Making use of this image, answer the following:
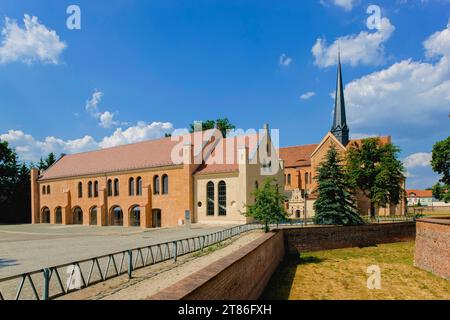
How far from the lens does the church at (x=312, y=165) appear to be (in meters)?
50.5

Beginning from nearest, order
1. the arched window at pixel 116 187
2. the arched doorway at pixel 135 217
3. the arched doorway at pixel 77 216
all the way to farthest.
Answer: the arched doorway at pixel 135 217 → the arched window at pixel 116 187 → the arched doorway at pixel 77 216

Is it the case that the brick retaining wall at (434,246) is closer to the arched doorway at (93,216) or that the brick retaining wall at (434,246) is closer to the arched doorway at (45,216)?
the arched doorway at (93,216)

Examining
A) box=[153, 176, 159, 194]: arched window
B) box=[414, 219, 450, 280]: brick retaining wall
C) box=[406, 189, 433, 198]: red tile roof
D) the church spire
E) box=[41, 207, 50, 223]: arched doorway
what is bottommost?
box=[406, 189, 433, 198]: red tile roof

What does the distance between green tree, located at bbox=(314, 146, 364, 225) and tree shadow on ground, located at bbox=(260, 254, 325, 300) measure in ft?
24.4

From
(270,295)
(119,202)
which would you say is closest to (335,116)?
(119,202)

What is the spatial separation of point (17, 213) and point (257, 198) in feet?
169

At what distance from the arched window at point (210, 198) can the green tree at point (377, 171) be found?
52.0 feet

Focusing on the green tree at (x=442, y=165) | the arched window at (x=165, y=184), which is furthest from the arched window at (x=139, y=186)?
the green tree at (x=442, y=165)

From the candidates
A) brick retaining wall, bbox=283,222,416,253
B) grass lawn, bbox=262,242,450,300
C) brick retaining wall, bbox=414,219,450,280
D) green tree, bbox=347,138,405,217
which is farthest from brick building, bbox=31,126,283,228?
brick retaining wall, bbox=414,219,450,280

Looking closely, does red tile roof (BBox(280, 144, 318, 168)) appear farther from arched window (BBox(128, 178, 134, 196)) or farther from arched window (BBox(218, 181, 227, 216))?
arched window (BBox(128, 178, 134, 196))

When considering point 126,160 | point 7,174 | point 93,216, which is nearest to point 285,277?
point 126,160

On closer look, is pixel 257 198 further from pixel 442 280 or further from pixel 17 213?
pixel 17 213

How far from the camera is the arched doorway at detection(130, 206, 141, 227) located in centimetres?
4294

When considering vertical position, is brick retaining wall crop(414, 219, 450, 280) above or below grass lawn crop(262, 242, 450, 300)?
above
